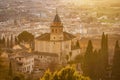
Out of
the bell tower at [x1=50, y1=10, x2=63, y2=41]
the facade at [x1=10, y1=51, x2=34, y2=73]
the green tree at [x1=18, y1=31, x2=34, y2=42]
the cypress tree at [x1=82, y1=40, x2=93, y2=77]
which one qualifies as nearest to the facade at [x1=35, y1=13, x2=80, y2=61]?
the bell tower at [x1=50, y1=10, x2=63, y2=41]

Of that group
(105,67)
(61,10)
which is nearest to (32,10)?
(61,10)

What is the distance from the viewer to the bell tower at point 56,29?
3098 cm

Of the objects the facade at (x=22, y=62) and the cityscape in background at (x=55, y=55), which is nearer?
the cityscape in background at (x=55, y=55)

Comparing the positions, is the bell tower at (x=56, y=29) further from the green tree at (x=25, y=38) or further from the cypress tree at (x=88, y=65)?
the cypress tree at (x=88, y=65)

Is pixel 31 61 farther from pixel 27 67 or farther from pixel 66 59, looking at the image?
pixel 66 59

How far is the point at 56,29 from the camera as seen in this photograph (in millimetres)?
31172

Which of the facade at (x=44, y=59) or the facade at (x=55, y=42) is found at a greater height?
the facade at (x=55, y=42)

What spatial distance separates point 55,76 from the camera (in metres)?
15.2

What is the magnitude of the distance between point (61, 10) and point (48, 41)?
5856 centimetres

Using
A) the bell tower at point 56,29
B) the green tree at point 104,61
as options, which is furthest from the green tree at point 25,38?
the green tree at point 104,61

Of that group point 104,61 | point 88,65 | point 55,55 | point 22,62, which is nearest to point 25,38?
point 55,55

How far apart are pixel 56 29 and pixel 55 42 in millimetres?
973

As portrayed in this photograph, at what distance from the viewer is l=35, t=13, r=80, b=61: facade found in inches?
1224

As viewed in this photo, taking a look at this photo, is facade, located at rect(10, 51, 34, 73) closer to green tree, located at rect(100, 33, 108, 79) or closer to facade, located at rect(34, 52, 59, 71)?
facade, located at rect(34, 52, 59, 71)
